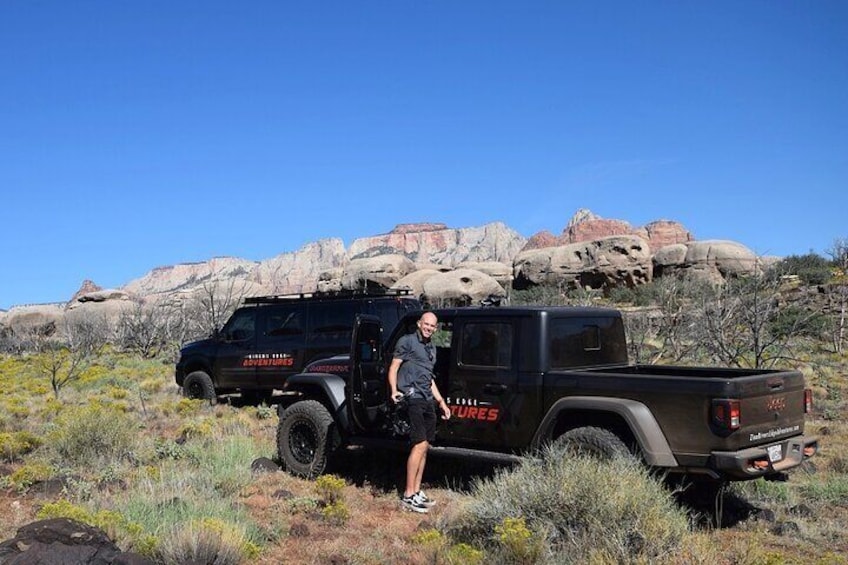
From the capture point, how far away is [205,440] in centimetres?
1034

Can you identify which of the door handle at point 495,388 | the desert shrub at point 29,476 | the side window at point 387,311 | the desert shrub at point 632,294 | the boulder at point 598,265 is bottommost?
the desert shrub at point 29,476

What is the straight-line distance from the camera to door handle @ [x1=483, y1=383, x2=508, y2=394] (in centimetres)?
700

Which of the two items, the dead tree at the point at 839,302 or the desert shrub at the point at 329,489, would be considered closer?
the desert shrub at the point at 329,489

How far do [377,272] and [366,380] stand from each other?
35748 millimetres

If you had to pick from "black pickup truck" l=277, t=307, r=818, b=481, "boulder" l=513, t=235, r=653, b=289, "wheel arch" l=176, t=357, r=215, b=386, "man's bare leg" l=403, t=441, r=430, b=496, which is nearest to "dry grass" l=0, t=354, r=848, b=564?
"man's bare leg" l=403, t=441, r=430, b=496

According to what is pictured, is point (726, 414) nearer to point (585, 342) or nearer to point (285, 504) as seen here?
point (585, 342)

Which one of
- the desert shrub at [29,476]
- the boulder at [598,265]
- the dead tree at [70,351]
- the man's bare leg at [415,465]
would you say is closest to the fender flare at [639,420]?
the man's bare leg at [415,465]

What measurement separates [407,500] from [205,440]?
4.46 m

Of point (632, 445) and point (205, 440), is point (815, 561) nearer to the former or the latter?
point (632, 445)

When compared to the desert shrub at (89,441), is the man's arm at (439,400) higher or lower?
higher

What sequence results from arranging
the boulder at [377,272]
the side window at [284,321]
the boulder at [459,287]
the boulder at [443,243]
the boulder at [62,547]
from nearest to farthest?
the boulder at [62,547]
the side window at [284,321]
the boulder at [459,287]
the boulder at [377,272]
the boulder at [443,243]

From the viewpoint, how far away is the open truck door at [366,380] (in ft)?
25.5

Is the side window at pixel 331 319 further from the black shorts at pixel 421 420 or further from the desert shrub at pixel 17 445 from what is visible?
the black shorts at pixel 421 420

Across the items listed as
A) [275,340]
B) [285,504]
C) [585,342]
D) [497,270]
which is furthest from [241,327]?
[497,270]
